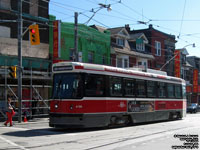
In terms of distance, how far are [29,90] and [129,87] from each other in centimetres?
1063

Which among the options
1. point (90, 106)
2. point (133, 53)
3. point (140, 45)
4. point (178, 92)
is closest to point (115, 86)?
point (90, 106)

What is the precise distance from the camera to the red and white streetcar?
560 inches

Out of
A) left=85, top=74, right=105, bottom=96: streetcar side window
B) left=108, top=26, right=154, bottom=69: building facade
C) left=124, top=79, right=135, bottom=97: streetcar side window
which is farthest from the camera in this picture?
left=108, top=26, right=154, bottom=69: building facade

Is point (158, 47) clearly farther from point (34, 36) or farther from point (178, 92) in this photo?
point (34, 36)

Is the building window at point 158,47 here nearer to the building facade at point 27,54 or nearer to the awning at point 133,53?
the awning at point 133,53

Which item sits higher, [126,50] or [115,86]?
[126,50]

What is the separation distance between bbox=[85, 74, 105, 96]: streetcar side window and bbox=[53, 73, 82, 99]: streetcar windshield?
39 cm

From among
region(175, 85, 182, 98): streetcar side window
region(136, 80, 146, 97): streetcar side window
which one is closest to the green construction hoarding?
region(175, 85, 182, 98): streetcar side window

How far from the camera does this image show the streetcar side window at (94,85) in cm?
1453

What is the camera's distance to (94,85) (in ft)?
48.8

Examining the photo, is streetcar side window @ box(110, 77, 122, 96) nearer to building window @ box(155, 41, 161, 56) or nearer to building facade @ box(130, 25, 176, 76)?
building facade @ box(130, 25, 176, 76)

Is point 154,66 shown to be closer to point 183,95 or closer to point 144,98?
point 183,95

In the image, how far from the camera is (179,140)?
11.8 m

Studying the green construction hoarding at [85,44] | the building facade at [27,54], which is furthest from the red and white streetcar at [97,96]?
the green construction hoarding at [85,44]
